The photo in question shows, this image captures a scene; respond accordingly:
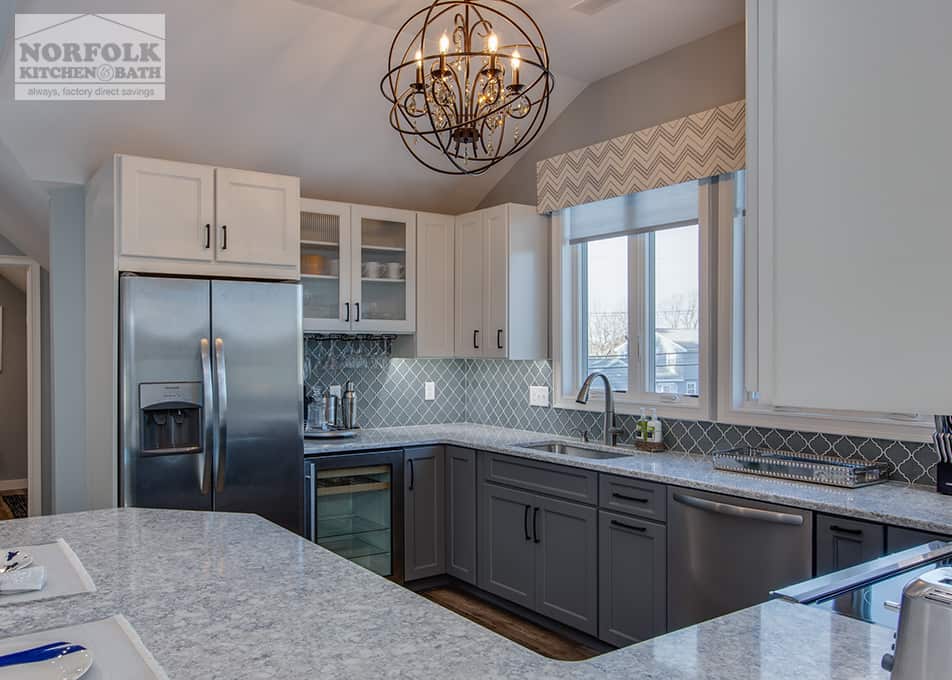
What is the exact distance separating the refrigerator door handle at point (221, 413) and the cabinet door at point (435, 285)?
54.6 inches

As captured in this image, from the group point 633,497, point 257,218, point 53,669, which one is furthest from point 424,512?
point 53,669

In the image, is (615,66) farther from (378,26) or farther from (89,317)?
(89,317)

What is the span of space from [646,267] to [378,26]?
5.98 ft

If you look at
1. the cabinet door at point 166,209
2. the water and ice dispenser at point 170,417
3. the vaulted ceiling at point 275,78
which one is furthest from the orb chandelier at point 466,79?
the water and ice dispenser at point 170,417

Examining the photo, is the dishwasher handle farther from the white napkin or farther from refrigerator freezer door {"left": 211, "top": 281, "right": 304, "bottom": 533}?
the white napkin

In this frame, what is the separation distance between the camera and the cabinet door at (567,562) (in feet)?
10.5

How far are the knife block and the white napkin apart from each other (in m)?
2.70

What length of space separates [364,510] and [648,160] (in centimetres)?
236

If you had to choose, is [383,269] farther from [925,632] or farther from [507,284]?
[925,632]

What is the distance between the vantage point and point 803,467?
2854 mm

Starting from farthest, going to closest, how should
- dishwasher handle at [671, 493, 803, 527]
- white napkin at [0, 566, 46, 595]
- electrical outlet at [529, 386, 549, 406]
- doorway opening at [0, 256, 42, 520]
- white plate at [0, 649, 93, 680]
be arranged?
doorway opening at [0, 256, 42, 520]
electrical outlet at [529, 386, 549, 406]
dishwasher handle at [671, 493, 803, 527]
white napkin at [0, 566, 46, 595]
white plate at [0, 649, 93, 680]

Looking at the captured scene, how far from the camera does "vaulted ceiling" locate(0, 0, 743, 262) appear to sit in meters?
3.23

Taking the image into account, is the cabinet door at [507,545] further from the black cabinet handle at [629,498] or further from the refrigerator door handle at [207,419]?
the refrigerator door handle at [207,419]

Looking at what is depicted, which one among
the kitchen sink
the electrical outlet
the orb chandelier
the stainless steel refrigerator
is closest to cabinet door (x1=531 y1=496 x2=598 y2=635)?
the kitchen sink
